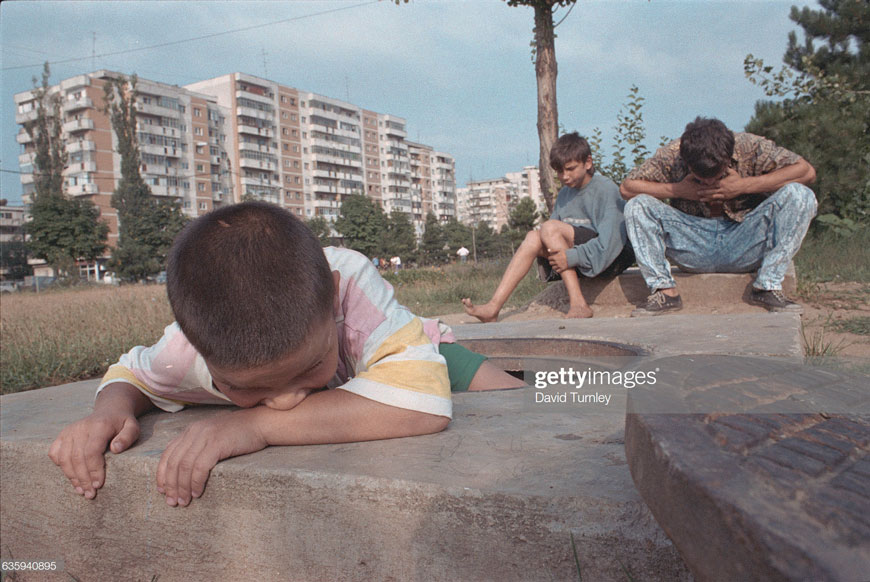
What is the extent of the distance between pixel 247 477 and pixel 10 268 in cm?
7174

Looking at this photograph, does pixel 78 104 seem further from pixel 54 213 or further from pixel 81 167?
pixel 54 213

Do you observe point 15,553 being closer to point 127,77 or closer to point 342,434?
point 342,434

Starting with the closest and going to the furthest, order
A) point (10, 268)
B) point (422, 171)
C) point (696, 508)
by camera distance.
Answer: point (696, 508)
point (10, 268)
point (422, 171)

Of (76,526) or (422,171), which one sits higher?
(422,171)

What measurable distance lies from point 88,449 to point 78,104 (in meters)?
67.8

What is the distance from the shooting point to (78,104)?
191ft

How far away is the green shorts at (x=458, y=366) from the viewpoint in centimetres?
207

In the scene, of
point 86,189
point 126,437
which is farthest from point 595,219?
point 86,189

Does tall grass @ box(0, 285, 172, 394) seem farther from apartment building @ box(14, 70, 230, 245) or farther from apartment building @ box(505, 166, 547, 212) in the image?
apartment building @ box(505, 166, 547, 212)

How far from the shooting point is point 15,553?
64.1 inches

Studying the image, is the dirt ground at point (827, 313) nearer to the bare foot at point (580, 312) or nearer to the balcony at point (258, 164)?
the bare foot at point (580, 312)

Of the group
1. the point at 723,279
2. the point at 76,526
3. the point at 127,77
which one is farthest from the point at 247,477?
the point at 127,77

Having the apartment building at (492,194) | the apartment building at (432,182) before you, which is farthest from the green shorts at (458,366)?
the apartment building at (492,194)

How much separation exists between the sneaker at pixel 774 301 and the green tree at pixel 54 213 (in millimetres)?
45809
